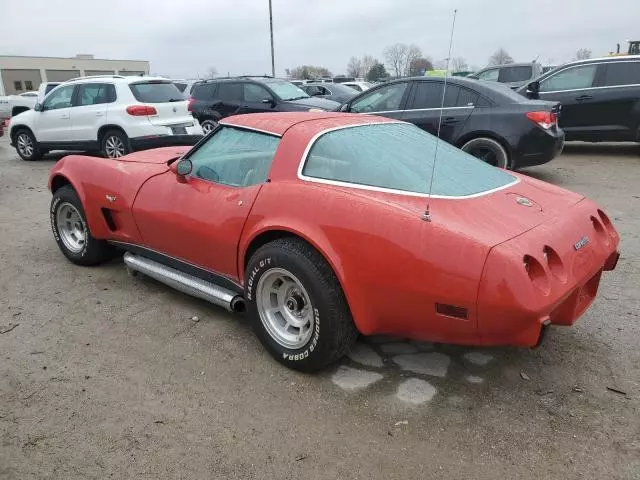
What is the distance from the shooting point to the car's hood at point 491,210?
2373mm

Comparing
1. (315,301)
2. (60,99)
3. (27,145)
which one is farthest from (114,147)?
(315,301)

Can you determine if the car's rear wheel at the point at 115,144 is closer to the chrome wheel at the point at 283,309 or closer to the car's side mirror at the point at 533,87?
the chrome wheel at the point at 283,309

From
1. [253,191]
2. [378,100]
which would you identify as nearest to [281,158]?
[253,191]

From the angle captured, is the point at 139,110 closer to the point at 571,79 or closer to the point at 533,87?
the point at 533,87

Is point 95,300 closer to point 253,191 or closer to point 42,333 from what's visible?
point 42,333

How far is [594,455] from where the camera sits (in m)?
2.21

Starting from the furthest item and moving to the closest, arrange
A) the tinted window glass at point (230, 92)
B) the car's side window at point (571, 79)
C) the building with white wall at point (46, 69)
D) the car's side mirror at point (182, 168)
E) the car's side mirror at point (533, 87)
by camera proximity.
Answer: the building with white wall at point (46, 69) → the tinted window glass at point (230, 92) → the car's side mirror at point (533, 87) → the car's side window at point (571, 79) → the car's side mirror at point (182, 168)

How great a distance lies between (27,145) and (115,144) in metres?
2.90

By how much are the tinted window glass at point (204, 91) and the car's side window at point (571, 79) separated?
686 cm

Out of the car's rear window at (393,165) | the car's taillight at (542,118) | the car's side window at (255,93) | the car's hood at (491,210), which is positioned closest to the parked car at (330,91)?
the car's side window at (255,93)

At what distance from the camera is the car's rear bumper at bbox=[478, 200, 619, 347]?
217 cm

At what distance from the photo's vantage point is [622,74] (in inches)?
361

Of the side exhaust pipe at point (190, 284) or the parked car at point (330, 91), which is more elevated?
the parked car at point (330, 91)

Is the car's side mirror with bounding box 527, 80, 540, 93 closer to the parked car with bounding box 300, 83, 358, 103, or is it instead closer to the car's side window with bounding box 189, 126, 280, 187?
the parked car with bounding box 300, 83, 358, 103
